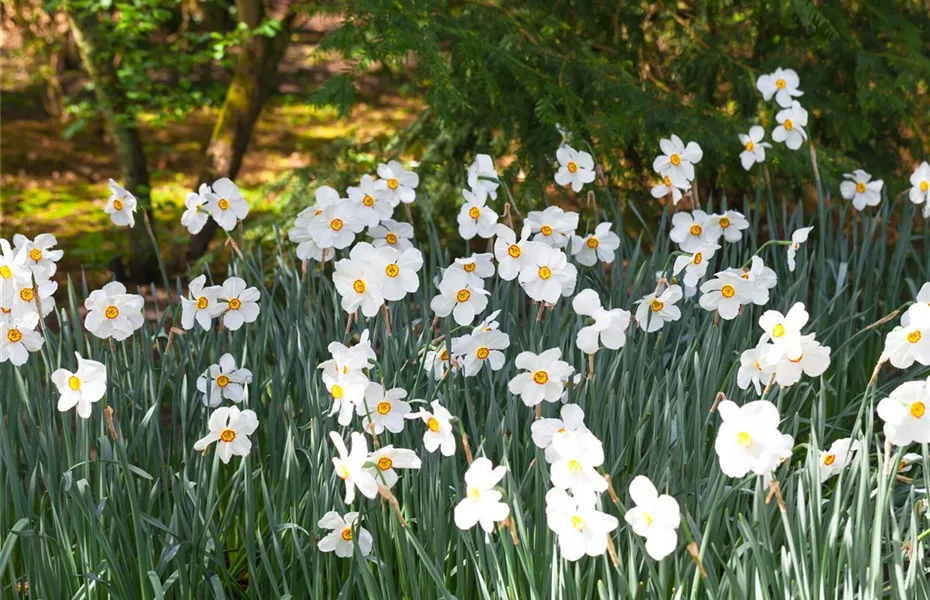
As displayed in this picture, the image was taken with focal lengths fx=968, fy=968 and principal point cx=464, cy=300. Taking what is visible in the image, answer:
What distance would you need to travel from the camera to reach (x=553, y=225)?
2105mm

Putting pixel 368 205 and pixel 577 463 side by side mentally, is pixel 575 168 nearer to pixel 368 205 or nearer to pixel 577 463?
pixel 368 205

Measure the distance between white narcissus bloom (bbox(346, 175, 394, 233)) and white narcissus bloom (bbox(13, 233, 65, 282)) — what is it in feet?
2.06

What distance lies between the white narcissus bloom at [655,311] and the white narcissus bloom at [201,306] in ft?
2.76

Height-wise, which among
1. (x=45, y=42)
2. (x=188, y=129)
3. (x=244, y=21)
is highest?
(x=244, y=21)

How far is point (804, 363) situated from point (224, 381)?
3.56 ft

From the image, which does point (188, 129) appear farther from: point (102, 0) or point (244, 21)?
point (102, 0)

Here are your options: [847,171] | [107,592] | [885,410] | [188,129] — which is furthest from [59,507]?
[188,129]

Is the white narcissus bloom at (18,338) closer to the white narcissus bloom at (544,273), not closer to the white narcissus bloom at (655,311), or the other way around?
the white narcissus bloom at (544,273)

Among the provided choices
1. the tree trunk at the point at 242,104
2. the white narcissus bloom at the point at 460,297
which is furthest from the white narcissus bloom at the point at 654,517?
the tree trunk at the point at 242,104

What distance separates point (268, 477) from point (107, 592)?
15.2 inches

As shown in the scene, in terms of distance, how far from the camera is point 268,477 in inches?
76.7

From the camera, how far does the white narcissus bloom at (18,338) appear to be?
5.53 ft

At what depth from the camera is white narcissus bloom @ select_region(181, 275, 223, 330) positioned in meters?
1.94

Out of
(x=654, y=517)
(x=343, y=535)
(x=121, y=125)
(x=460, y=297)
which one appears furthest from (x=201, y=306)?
(x=121, y=125)
